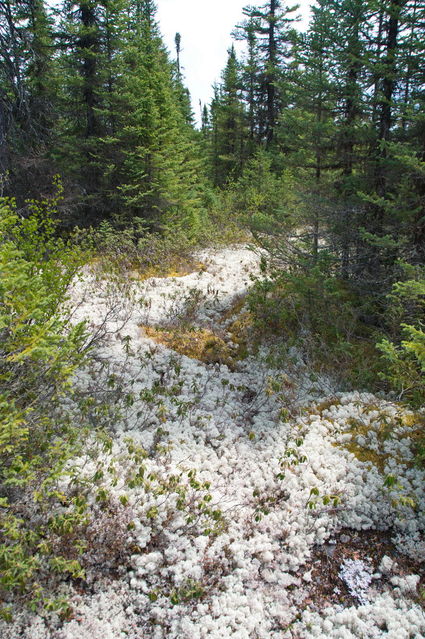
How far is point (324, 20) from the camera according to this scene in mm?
9258

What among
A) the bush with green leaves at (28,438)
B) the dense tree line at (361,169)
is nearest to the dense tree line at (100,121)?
the dense tree line at (361,169)

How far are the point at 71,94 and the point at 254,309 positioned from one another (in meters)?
11.5

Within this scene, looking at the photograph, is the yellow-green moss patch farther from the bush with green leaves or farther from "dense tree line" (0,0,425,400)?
the bush with green leaves

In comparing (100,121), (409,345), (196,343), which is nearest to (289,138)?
(196,343)

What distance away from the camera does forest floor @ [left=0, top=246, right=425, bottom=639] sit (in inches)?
146

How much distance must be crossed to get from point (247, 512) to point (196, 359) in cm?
355

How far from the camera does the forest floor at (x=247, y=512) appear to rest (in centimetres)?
371

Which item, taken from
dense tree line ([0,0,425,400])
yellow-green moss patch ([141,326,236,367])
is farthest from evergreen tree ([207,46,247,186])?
yellow-green moss patch ([141,326,236,367])

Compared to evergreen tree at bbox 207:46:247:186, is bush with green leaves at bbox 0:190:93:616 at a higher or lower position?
lower

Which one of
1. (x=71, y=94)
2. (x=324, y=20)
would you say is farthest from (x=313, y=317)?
(x=71, y=94)

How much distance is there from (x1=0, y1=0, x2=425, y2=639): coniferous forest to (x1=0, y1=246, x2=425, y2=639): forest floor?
0.03 m

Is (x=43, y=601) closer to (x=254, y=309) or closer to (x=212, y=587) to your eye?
(x=212, y=587)

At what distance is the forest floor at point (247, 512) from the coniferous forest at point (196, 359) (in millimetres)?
28

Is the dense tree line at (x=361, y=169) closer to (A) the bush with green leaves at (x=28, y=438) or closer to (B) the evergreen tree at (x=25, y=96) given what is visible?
(A) the bush with green leaves at (x=28, y=438)
